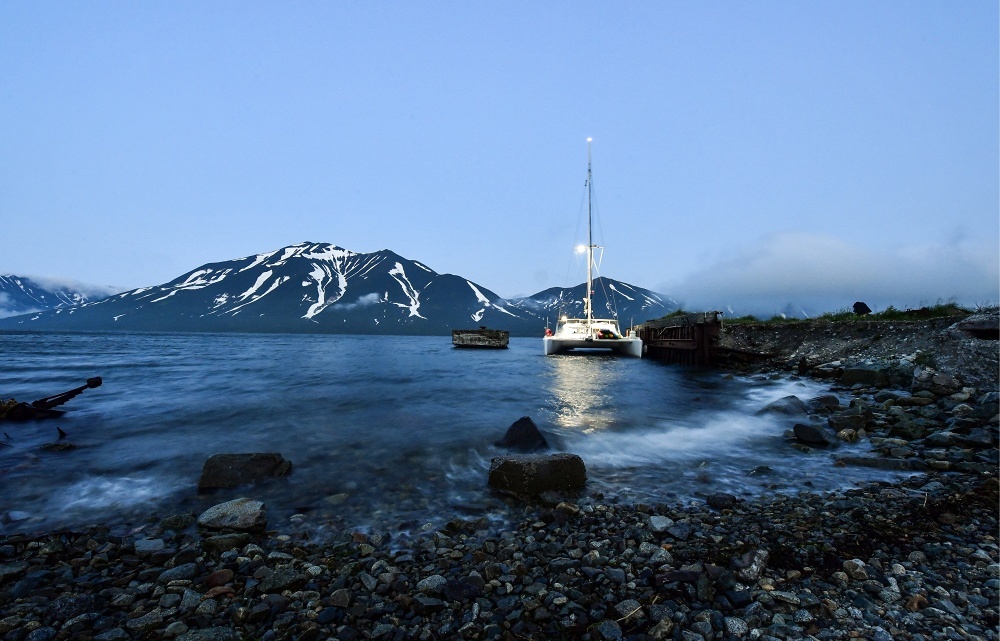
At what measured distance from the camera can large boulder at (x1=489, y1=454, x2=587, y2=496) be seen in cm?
725

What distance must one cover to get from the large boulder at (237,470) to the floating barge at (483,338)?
258 ft

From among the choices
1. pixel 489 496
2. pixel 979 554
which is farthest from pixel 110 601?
pixel 979 554

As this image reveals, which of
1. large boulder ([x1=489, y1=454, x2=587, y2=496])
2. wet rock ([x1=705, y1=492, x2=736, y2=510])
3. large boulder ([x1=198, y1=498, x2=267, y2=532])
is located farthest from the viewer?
large boulder ([x1=489, y1=454, x2=587, y2=496])

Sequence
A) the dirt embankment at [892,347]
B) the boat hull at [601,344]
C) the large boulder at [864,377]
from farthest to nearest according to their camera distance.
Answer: the boat hull at [601,344], the large boulder at [864,377], the dirt embankment at [892,347]

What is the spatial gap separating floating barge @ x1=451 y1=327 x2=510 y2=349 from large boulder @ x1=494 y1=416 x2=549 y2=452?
250 feet

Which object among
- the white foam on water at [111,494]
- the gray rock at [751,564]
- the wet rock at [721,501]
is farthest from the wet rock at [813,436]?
the white foam on water at [111,494]

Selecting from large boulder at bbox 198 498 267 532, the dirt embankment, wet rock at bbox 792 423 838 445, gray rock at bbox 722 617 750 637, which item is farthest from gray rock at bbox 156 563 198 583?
the dirt embankment

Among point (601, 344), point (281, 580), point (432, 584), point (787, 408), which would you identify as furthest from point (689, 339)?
point (281, 580)

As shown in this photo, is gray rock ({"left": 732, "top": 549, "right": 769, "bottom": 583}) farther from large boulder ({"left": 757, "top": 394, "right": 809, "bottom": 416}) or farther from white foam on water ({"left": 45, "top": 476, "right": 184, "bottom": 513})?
large boulder ({"left": 757, "top": 394, "right": 809, "bottom": 416})

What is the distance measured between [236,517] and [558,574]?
4.72 m

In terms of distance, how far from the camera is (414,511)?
268 inches

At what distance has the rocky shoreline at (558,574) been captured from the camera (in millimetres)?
3799

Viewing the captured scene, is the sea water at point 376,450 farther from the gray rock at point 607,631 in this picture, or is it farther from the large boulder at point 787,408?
the gray rock at point 607,631

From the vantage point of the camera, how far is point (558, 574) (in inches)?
183
